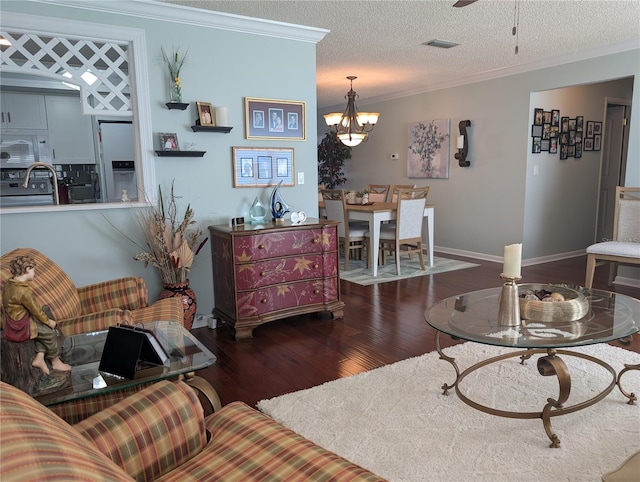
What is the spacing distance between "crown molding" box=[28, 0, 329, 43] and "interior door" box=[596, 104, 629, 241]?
4.68 meters

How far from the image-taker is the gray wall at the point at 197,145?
3.21 m

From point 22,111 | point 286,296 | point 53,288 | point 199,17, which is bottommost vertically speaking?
point 286,296

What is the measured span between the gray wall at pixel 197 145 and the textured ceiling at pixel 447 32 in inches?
10.7

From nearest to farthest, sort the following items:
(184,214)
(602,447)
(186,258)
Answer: (602,447), (186,258), (184,214)

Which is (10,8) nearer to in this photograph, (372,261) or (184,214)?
(184,214)

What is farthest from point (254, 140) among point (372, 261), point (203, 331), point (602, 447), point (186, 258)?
point (602, 447)

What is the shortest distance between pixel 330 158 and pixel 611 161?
171 inches

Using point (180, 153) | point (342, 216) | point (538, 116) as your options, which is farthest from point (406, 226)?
point (180, 153)

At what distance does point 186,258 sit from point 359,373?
1.46 meters

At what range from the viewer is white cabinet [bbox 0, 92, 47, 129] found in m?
5.38

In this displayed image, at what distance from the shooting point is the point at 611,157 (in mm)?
6527

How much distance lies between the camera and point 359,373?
2.81 meters

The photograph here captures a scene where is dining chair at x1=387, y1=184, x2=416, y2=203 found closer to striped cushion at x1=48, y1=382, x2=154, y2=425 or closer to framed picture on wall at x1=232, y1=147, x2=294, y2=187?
framed picture on wall at x1=232, y1=147, x2=294, y2=187

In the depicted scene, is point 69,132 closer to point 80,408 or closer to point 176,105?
point 176,105
